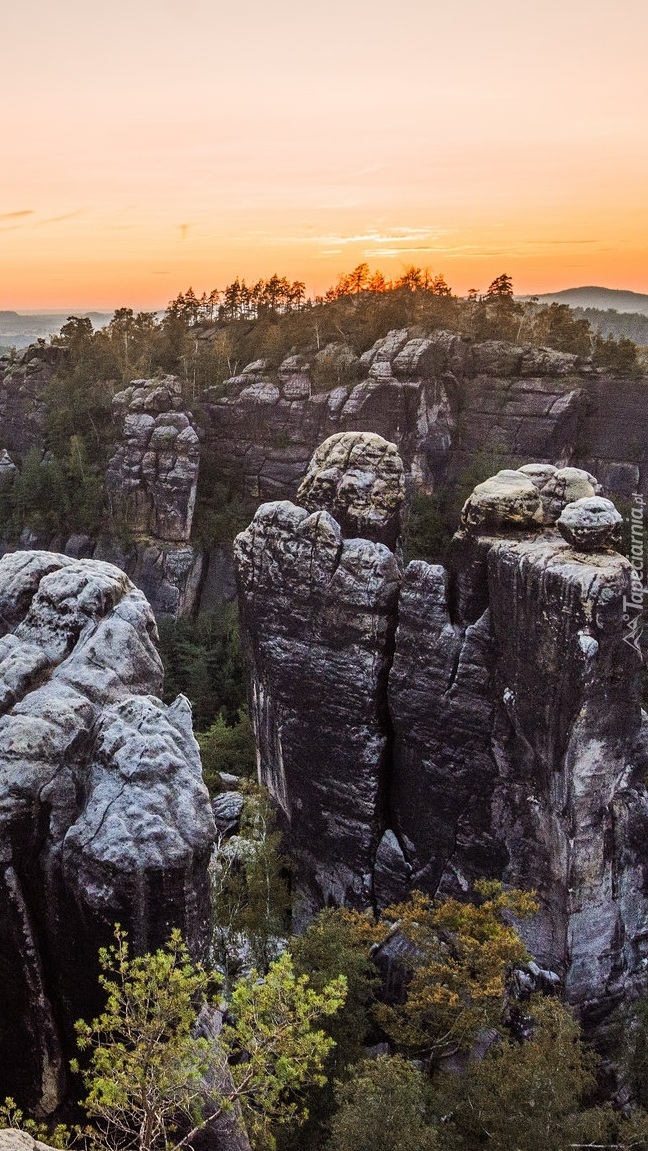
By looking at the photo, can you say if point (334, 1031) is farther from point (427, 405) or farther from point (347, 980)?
point (427, 405)

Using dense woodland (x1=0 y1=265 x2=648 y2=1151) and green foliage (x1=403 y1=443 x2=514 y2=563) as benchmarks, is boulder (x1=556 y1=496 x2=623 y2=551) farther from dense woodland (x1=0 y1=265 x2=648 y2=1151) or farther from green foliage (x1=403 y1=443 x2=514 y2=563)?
green foliage (x1=403 y1=443 x2=514 y2=563)

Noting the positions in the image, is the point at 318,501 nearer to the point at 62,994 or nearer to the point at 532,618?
the point at 532,618

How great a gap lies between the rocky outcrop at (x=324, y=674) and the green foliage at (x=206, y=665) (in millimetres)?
11953

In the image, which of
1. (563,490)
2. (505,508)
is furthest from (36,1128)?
(563,490)

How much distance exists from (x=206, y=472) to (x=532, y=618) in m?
34.4

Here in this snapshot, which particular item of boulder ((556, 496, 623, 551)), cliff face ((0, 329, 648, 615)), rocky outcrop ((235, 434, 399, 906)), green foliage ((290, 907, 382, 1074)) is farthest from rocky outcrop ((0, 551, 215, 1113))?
cliff face ((0, 329, 648, 615))

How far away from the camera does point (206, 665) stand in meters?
36.0

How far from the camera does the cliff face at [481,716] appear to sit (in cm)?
1585

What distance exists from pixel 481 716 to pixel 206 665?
19.8 m

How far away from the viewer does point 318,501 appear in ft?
67.0

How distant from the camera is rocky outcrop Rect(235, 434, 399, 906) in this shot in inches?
760

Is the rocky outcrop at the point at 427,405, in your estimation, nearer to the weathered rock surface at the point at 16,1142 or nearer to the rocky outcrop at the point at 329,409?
the rocky outcrop at the point at 329,409

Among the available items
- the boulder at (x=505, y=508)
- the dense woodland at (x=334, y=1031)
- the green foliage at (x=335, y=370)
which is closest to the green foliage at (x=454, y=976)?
the dense woodland at (x=334, y=1031)

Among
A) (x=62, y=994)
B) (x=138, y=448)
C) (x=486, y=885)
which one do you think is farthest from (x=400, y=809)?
(x=138, y=448)
